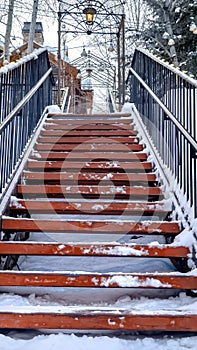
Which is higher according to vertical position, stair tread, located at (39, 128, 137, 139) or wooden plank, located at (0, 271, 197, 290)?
stair tread, located at (39, 128, 137, 139)

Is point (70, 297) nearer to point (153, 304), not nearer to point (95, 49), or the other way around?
point (153, 304)

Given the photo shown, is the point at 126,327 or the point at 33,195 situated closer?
the point at 126,327

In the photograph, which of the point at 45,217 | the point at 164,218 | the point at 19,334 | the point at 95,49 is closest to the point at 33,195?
the point at 45,217

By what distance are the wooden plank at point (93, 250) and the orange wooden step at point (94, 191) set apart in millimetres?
856

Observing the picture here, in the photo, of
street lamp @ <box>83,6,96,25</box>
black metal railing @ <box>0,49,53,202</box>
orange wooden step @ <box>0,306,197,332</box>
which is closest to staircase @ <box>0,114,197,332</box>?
orange wooden step @ <box>0,306,197,332</box>

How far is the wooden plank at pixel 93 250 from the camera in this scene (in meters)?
2.26

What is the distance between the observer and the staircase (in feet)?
5.80

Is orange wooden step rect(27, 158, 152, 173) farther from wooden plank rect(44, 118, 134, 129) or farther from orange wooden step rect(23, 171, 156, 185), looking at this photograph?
wooden plank rect(44, 118, 134, 129)

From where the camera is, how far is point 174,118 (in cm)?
277

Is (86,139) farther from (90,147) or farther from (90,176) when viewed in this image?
(90,176)

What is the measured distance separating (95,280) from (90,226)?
23.2 inches

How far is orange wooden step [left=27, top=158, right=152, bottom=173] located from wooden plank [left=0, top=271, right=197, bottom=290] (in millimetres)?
1658

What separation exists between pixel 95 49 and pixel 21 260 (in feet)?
61.5

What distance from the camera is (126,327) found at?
175 centimetres
